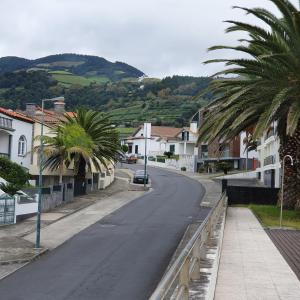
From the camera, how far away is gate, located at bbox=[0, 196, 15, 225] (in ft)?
105

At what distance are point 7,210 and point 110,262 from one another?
46.1 ft

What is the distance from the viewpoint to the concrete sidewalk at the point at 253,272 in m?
10.5

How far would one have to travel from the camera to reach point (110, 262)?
2023 centimetres

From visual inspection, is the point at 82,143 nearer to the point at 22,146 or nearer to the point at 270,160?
the point at 22,146

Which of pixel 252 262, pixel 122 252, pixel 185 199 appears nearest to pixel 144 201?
pixel 185 199

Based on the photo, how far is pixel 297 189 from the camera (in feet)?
95.1

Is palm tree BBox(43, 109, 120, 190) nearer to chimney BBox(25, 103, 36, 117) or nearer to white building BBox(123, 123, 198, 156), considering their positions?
chimney BBox(25, 103, 36, 117)

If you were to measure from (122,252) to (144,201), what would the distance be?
2190 centimetres

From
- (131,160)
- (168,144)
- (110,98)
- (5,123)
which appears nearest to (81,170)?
(5,123)

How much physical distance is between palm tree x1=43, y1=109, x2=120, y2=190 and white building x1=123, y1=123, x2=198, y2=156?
1995 inches

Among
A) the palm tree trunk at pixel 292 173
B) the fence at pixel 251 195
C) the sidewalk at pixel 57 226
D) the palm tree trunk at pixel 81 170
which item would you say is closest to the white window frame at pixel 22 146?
the palm tree trunk at pixel 81 170

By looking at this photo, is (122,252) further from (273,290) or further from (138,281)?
(273,290)

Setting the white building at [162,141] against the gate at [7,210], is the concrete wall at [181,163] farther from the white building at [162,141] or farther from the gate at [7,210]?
the gate at [7,210]

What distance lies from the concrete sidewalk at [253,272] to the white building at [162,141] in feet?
263
